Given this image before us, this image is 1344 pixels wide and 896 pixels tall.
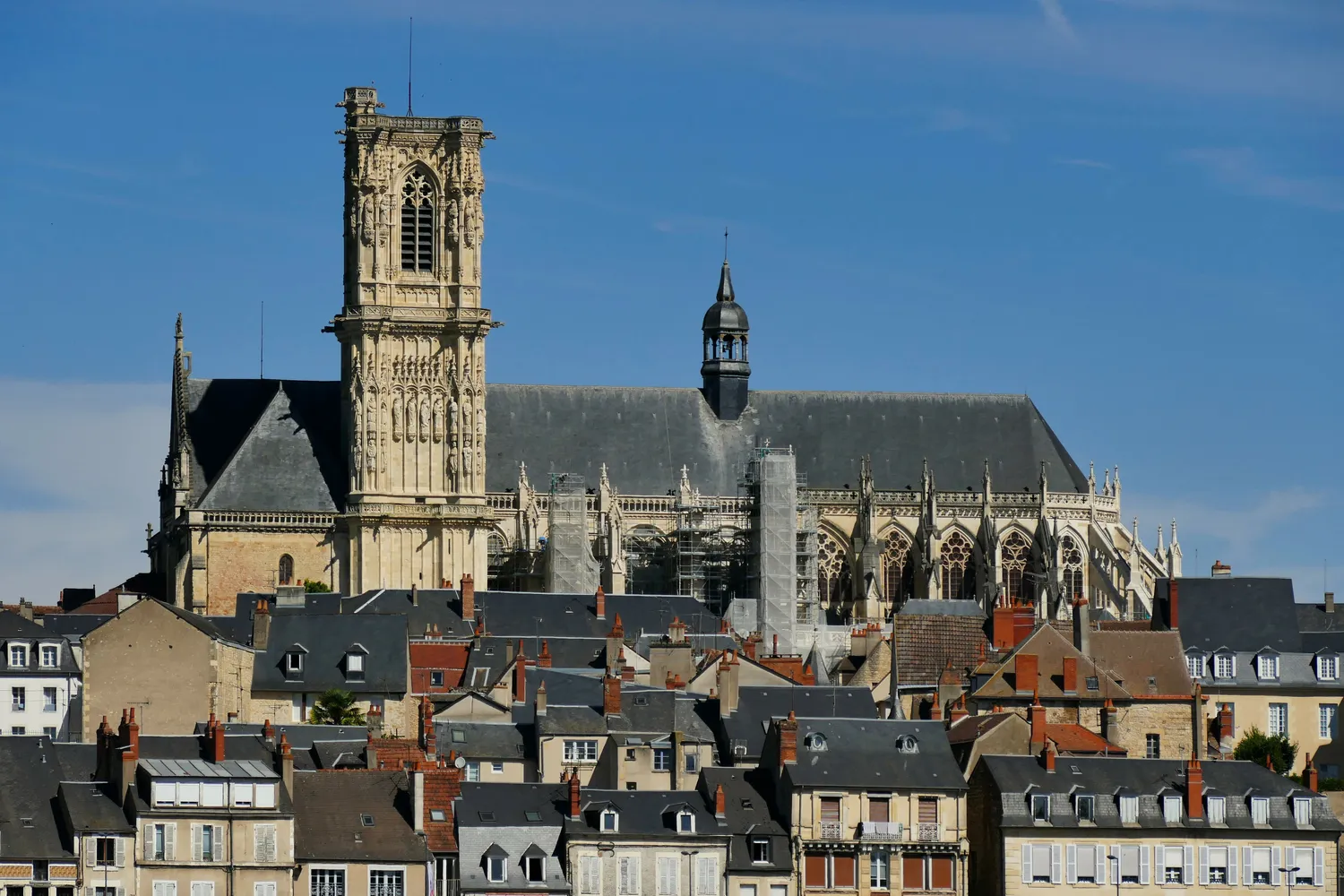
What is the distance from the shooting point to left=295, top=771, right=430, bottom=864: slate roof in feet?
183

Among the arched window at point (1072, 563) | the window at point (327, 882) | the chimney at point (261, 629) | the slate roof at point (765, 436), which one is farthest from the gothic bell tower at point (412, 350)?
the window at point (327, 882)

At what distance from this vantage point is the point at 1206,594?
78.6 meters

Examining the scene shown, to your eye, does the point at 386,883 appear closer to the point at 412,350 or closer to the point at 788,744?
the point at 788,744

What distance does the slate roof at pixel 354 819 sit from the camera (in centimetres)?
5566

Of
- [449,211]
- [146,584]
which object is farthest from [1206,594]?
[146,584]

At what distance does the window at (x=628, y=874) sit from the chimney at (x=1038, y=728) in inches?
316

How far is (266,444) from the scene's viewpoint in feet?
302

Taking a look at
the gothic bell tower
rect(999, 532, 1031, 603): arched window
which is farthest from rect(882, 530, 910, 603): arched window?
the gothic bell tower

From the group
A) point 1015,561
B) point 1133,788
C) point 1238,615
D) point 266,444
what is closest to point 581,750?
point 1133,788

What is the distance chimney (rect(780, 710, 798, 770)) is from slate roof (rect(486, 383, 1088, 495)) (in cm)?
3774

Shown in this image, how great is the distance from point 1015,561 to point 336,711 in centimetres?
3600

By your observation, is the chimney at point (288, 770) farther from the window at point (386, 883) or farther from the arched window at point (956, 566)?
the arched window at point (956, 566)

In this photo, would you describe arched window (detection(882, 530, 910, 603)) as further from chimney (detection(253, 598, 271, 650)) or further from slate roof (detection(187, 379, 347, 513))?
chimney (detection(253, 598, 271, 650))

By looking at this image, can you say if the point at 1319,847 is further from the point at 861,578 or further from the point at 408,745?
the point at 861,578
